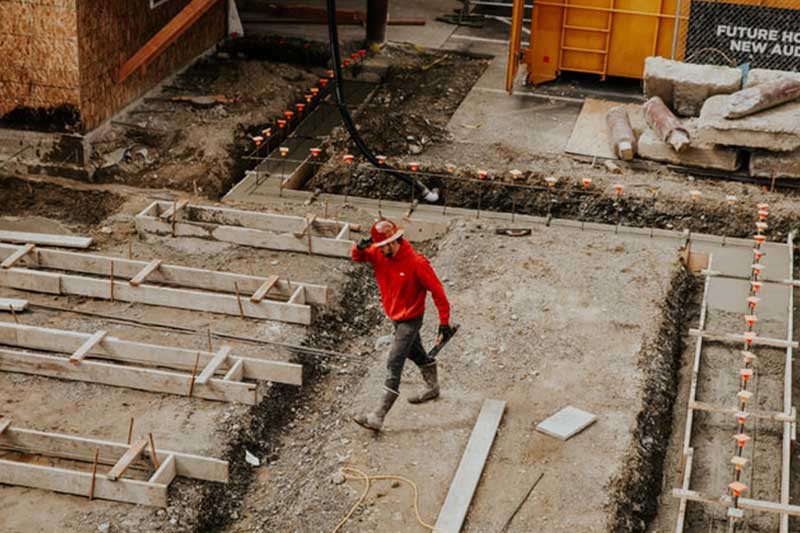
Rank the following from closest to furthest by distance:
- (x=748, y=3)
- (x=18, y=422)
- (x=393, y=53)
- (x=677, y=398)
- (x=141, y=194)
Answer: (x=18, y=422) < (x=677, y=398) < (x=141, y=194) < (x=748, y=3) < (x=393, y=53)

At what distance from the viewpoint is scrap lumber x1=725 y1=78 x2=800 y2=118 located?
53.8 feet

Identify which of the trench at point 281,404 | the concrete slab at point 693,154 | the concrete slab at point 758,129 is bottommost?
the trench at point 281,404

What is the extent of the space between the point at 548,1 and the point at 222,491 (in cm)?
1282

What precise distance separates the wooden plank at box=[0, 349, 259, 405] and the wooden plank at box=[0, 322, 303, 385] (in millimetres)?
187

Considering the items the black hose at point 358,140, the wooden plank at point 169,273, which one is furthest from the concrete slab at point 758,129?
the wooden plank at point 169,273

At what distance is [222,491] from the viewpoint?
32.8 ft

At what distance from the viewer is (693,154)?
Result: 55.5 feet

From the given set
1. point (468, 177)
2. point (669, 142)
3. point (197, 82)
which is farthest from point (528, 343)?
point (197, 82)

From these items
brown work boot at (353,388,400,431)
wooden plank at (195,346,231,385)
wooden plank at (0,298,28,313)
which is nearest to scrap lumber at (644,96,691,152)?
brown work boot at (353,388,400,431)

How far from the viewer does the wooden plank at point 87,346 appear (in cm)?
1116

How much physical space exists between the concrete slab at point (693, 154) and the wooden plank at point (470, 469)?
721cm

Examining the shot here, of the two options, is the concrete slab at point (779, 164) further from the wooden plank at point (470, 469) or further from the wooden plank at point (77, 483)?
the wooden plank at point (77, 483)

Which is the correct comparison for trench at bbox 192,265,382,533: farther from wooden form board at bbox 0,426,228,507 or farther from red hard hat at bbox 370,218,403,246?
red hard hat at bbox 370,218,403,246

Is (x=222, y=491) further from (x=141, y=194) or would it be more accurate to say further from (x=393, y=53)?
(x=393, y=53)
